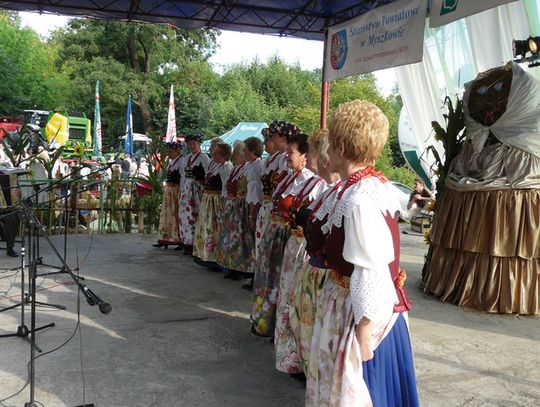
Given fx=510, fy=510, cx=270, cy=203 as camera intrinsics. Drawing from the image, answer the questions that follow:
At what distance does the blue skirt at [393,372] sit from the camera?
1.98 metres

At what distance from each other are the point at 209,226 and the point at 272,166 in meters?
1.79

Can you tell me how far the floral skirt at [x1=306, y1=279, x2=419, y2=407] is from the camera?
1.94 m

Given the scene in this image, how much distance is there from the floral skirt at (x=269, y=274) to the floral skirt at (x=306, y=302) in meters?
1.04

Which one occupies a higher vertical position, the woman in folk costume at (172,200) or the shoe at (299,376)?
the woman in folk costume at (172,200)

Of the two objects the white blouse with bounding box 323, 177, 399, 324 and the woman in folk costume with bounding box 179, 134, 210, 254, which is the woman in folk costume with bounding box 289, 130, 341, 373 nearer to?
the white blouse with bounding box 323, 177, 399, 324

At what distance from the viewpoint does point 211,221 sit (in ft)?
20.9

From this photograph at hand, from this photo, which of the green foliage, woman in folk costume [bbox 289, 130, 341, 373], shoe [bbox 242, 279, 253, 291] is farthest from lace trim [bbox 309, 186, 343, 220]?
the green foliage

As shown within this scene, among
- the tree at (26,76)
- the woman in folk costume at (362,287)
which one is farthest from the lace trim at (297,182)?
the tree at (26,76)

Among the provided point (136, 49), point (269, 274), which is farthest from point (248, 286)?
point (136, 49)

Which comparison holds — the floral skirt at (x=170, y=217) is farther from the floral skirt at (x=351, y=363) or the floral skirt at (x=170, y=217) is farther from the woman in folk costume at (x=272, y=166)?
the floral skirt at (x=351, y=363)

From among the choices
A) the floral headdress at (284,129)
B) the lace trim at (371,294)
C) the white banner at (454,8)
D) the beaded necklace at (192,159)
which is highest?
the white banner at (454,8)

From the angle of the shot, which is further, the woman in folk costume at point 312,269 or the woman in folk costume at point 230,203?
the woman in folk costume at point 230,203

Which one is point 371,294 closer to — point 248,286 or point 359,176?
point 359,176

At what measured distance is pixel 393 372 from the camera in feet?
6.71
